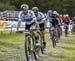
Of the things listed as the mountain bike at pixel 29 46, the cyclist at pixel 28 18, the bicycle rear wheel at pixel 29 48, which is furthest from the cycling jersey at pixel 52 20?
the bicycle rear wheel at pixel 29 48

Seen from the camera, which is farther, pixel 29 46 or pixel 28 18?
pixel 28 18

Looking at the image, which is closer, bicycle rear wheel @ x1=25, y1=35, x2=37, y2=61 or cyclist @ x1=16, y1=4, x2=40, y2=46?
bicycle rear wheel @ x1=25, y1=35, x2=37, y2=61

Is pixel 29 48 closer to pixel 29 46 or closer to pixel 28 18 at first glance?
pixel 29 46

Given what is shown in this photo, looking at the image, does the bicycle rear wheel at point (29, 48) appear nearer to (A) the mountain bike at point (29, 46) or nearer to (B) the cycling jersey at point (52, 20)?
(A) the mountain bike at point (29, 46)

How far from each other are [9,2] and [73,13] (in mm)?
13205

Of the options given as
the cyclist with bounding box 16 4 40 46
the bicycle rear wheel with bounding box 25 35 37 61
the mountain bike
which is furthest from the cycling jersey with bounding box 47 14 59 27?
the bicycle rear wheel with bounding box 25 35 37 61

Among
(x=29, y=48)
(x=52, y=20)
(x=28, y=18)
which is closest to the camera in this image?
(x=29, y=48)

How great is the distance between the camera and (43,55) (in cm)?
1545

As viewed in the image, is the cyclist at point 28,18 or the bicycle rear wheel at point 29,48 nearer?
the bicycle rear wheel at point 29,48

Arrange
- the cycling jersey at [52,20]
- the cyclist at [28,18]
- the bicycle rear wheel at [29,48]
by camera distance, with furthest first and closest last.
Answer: the cycling jersey at [52,20]
the cyclist at [28,18]
the bicycle rear wheel at [29,48]

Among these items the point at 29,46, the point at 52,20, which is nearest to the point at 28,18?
the point at 29,46

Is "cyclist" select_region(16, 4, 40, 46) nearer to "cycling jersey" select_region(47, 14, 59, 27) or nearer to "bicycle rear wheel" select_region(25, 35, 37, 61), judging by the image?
"bicycle rear wheel" select_region(25, 35, 37, 61)

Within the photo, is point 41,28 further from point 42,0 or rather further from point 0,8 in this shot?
point 42,0

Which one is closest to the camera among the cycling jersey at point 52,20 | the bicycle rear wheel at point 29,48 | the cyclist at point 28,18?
the bicycle rear wheel at point 29,48
